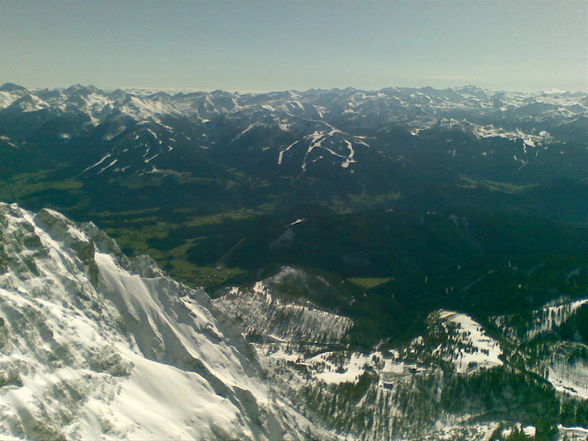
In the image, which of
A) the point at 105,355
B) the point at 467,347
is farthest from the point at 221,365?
the point at 467,347

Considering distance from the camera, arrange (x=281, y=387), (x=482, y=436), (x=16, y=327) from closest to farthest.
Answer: (x=16, y=327) < (x=482, y=436) < (x=281, y=387)

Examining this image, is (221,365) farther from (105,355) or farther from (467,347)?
(467,347)

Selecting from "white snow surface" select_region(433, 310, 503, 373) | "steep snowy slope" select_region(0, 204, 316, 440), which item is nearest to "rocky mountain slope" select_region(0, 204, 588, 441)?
"steep snowy slope" select_region(0, 204, 316, 440)

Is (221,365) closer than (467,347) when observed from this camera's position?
Yes

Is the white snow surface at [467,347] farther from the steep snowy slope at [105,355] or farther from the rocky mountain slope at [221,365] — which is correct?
the steep snowy slope at [105,355]

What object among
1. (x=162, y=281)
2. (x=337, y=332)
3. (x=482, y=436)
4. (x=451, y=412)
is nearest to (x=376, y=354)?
(x=337, y=332)

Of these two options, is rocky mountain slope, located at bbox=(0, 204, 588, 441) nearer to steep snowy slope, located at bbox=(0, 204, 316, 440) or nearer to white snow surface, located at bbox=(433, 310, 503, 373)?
steep snowy slope, located at bbox=(0, 204, 316, 440)

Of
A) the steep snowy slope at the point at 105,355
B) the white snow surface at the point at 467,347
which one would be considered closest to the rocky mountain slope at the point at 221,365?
the steep snowy slope at the point at 105,355

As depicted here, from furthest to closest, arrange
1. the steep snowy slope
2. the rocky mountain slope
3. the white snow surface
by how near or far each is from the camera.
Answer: the white snow surface, the rocky mountain slope, the steep snowy slope

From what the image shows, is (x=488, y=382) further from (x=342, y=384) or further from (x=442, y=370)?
(x=342, y=384)
